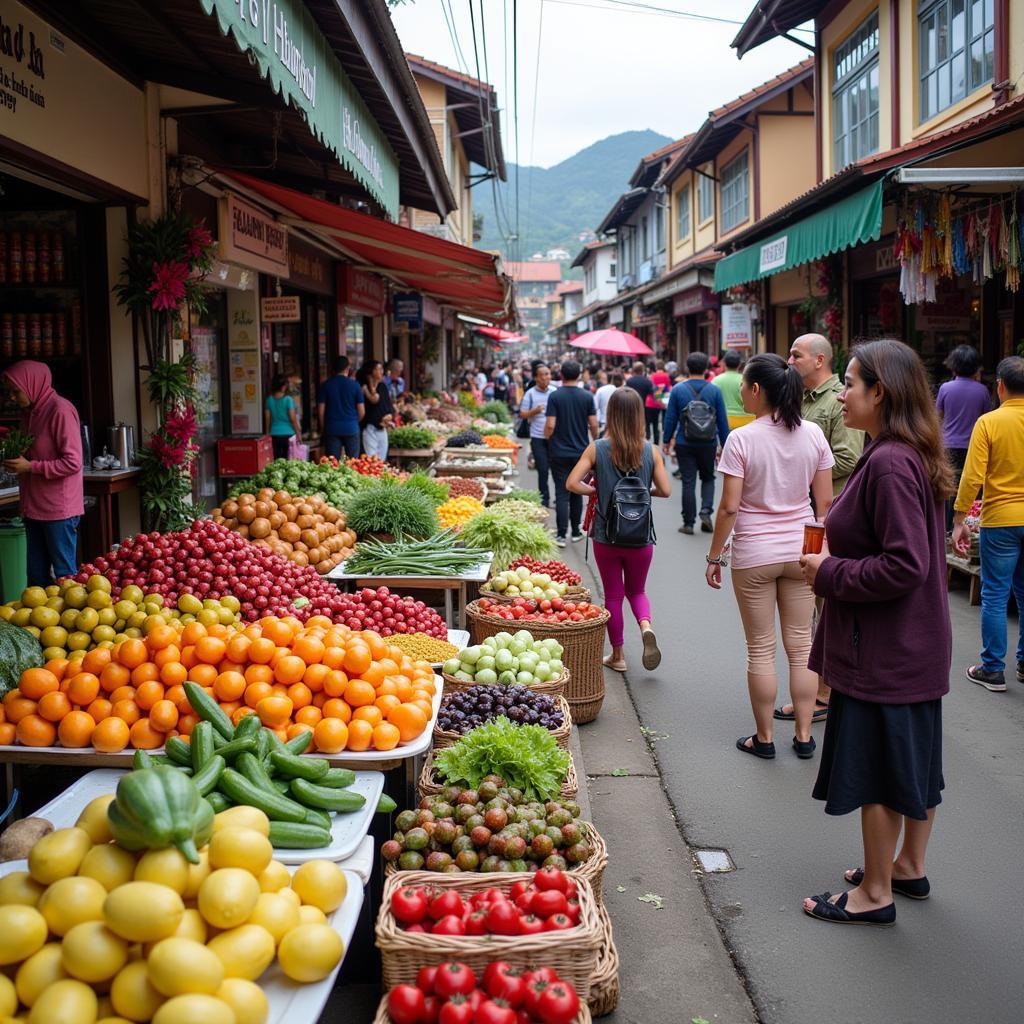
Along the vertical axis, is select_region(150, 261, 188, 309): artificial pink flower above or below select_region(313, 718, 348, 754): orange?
above

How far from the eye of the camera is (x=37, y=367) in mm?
6973

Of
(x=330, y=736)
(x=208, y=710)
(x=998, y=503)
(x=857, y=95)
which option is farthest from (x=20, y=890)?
(x=857, y=95)

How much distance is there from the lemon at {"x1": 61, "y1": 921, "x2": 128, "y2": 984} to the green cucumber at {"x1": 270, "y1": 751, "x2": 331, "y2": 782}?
111 cm

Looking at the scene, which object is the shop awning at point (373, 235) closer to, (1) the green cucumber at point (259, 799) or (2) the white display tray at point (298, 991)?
(1) the green cucumber at point (259, 799)

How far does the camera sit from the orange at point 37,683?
4.19m

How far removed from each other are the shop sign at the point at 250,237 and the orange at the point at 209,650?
18.9ft

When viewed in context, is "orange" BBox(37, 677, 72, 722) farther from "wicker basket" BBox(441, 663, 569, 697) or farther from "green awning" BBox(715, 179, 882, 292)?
"green awning" BBox(715, 179, 882, 292)

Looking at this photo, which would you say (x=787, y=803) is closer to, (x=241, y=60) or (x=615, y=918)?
(x=615, y=918)

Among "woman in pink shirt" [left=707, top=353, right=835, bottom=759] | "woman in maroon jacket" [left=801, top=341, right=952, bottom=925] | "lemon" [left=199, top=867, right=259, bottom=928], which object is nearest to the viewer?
"lemon" [left=199, top=867, right=259, bottom=928]

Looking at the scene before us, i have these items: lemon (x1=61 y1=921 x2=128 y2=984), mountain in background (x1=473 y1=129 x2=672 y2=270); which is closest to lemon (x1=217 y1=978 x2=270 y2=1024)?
lemon (x1=61 y1=921 x2=128 y2=984)

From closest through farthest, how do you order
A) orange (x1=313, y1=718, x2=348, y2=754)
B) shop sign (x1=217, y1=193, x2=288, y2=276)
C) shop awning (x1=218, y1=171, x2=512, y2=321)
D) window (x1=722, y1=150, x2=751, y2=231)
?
orange (x1=313, y1=718, x2=348, y2=754), shop sign (x1=217, y1=193, x2=288, y2=276), shop awning (x1=218, y1=171, x2=512, y2=321), window (x1=722, y1=150, x2=751, y2=231)

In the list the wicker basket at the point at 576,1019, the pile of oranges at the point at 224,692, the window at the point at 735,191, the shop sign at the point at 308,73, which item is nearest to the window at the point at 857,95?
the window at the point at 735,191

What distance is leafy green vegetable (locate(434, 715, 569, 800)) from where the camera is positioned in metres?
4.07

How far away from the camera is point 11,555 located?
7738 millimetres
